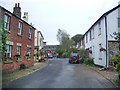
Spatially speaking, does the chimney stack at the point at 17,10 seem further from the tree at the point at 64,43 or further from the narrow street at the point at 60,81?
the tree at the point at 64,43

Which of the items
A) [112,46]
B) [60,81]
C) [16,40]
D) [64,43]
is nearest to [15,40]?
[16,40]

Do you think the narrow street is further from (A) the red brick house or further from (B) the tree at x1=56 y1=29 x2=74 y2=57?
(B) the tree at x1=56 y1=29 x2=74 y2=57

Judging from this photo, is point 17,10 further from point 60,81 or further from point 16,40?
point 60,81

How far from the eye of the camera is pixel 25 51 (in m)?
18.6

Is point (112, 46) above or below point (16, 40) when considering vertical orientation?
below

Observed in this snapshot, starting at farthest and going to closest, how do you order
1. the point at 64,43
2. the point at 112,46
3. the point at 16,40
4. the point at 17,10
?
the point at 64,43 → the point at 17,10 → the point at 112,46 → the point at 16,40

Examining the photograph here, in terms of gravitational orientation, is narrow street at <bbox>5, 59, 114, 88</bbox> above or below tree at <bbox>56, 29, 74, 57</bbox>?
below

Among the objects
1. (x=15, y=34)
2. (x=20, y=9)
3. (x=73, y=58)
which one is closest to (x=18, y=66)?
(x=15, y=34)

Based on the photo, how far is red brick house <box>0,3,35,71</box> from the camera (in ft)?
45.2

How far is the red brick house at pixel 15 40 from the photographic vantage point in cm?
1378

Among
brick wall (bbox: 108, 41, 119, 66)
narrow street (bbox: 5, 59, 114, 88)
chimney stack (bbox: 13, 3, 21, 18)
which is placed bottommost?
narrow street (bbox: 5, 59, 114, 88)

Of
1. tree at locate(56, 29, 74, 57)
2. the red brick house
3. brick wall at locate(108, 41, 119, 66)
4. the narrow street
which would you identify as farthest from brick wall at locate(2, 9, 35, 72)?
tree at locate(56, 29, 74, 57)

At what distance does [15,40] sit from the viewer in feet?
51.2

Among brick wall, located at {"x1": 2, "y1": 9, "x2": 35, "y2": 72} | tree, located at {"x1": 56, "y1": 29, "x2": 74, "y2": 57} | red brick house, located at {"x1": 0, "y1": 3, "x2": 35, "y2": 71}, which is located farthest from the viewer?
tree, located at {"x1": 56, "y1": 29, "x2": 74, "y2": 57}
